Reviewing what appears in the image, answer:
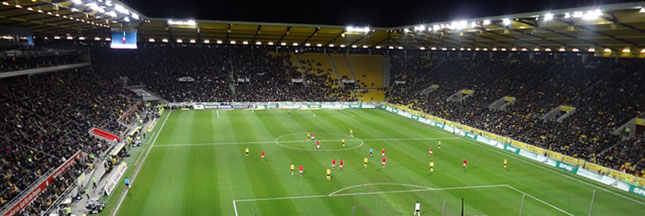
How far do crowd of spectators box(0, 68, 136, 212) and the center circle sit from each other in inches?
580

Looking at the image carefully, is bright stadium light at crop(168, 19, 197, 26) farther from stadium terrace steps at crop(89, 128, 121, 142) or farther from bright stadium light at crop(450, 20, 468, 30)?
bright stadium light at crop(450, 20, 468, 30)

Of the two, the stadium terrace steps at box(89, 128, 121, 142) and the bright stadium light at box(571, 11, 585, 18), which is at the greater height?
the bright stadium light at box(571, 11, 585, 18)

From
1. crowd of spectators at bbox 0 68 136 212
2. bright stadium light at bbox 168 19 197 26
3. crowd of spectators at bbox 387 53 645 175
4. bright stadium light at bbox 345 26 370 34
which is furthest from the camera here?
bright stadium light at bbox 345 26 370 34

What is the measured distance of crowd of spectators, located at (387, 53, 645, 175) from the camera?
3462 cm

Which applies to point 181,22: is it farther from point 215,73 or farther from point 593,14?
point 593,14

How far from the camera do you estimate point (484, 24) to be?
3844 cm

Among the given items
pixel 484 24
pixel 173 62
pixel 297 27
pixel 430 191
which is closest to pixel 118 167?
pixel 430 191

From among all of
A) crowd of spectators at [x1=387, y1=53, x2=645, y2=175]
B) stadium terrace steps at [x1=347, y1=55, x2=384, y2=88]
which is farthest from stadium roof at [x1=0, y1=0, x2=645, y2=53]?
stadium terrace steps at [x1=347, y1=55, x2=384, y2=88]

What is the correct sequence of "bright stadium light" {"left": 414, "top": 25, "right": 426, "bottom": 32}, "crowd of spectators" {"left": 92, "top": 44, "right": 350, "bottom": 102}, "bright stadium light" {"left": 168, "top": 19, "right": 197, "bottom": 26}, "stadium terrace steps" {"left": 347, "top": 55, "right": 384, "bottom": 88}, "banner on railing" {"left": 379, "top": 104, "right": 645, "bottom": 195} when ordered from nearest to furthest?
"banner on railing" {"left": 379, "top": 104, "right": 645, "bottom": 195}, "bright stadium light" {"left": 168, "top": 19, "right": 197, "bottom": 26}, "bright stadium light" {"left": 414, "top": 25, "right": 426, "bottom": 32}, "crowd of spectators" {"left": 92, "top": 44, "right": 350, "bottom": 102}, "stadium terrace steps" {"left": 347, "top": 55, "right": 384, "bottom": 88}

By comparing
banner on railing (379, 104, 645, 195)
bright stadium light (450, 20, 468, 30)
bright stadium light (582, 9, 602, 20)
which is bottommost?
banner on railing (379, 104, 645, 195)

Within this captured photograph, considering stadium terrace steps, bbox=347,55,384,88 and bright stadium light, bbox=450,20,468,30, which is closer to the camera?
bright stadium light, bbox=450,20,468,30

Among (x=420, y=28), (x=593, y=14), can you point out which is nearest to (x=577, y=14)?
(x=593, y=14)

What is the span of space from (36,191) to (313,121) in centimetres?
3245

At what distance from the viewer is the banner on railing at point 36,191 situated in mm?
19206
